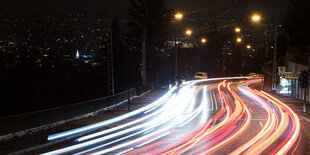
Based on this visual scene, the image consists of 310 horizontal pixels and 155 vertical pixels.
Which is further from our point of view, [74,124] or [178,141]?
[74,124]

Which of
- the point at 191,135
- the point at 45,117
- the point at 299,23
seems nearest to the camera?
the point at 191,135

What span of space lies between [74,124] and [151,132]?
514cm

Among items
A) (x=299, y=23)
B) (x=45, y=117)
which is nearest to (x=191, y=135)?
(x=45, y=117)

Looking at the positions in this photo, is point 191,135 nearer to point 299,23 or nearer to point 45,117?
point 45,117

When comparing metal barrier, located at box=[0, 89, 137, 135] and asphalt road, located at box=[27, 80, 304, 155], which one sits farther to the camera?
metal barrier, located at box=[0, 89, 137, 135]

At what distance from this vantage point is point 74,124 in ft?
66.3

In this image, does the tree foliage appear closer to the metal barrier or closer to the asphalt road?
the asphalt road

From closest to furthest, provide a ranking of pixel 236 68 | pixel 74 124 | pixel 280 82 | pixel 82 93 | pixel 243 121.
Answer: pixel 74 124 < pixel 243 121 < pixel 280 82 < pixel 82 93 < pixel 236 68

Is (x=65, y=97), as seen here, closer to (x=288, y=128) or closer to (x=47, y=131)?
(x=47, y=131)

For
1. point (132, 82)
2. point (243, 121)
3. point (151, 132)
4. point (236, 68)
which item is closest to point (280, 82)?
point (243, 121)

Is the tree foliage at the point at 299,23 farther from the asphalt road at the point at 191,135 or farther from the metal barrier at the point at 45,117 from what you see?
the metal barrier at the point at 45,117

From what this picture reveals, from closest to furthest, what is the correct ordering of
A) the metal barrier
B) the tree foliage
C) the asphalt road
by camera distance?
the asphalt road, the metal barrier, the tree foliage

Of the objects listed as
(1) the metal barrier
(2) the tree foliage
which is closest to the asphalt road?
(1) the metal barrier

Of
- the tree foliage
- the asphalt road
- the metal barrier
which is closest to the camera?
the asphalt road
